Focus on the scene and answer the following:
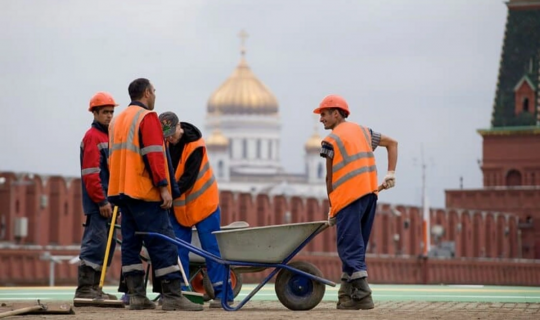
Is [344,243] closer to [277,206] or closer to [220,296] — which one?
[220,296]

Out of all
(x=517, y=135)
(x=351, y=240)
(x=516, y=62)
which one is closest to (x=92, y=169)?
(x=351, y=240)

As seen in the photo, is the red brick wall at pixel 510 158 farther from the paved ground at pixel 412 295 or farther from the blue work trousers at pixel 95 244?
the blue work trousers at pixel 95 244

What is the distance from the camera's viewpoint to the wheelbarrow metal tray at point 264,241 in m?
11.5

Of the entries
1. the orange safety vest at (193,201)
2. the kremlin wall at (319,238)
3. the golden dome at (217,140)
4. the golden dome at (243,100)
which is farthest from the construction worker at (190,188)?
the golden dome at (243,100)

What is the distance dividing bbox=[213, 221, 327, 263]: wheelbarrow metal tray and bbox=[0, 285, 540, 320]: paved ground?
365 mm

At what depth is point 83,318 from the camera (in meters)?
10.2

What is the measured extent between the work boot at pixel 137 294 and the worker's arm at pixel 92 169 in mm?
902

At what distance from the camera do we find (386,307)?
39.3 feet

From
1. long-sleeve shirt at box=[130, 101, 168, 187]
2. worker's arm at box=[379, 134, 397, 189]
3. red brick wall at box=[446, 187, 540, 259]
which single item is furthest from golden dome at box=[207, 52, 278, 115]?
long-sleeve shirt at box=[130, 101, 168, 187]

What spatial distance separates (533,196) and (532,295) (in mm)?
76107

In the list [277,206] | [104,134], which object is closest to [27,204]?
[277,206]

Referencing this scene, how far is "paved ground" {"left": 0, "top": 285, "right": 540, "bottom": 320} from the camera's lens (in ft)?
34.5

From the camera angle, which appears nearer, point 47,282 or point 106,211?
point 106,211

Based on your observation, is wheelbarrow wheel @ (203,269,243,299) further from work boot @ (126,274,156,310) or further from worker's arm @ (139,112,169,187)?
worker's arm @ (139,112,169,187)
